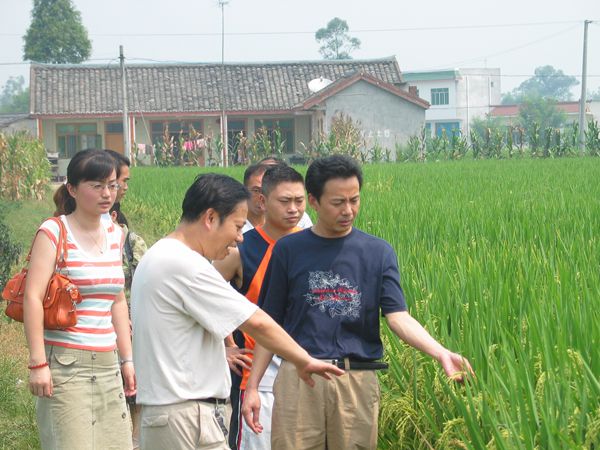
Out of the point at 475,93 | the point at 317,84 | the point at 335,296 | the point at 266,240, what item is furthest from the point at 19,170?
the point at 475,93

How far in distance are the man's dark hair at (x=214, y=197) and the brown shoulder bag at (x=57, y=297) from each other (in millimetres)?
667

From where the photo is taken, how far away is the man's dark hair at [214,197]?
9.46ft

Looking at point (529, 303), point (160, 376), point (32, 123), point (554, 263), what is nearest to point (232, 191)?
point (160, 376)

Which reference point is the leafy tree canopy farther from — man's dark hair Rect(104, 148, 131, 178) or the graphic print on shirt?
the graphic print on shirt

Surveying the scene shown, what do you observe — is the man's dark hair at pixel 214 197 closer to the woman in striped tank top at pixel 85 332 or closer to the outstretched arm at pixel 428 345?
the outstretched arm at pixel 428 345

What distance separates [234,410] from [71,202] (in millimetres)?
905

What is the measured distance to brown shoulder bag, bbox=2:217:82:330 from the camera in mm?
3396

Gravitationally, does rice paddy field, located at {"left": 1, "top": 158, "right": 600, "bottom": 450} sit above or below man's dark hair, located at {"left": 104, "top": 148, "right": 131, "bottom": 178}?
below

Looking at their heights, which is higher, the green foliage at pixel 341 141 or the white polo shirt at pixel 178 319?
the white polo shirt at pixel 178 319

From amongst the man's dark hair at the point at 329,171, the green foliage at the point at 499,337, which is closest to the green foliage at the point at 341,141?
Result: the green foliage at the point at 499,337

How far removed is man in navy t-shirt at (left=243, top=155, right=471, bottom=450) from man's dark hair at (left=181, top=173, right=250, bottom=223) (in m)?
0.43

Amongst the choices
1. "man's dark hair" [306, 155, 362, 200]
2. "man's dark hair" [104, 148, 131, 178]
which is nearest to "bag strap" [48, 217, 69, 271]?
"man's dark hair" [104, 148, 131, 178]

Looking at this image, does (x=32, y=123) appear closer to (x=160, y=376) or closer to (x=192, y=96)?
(x=192, y=96)

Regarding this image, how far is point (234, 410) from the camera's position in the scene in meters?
3.82
